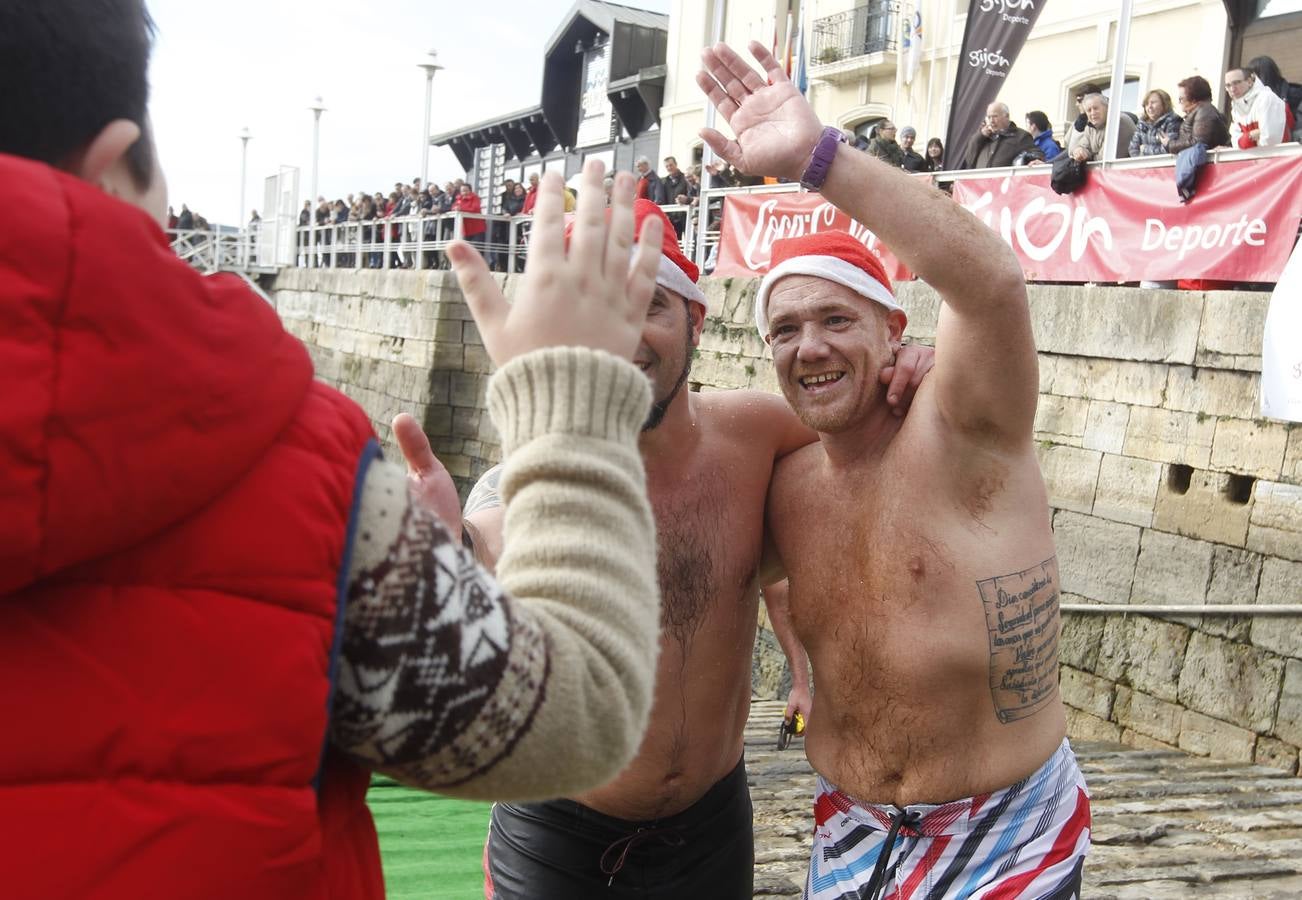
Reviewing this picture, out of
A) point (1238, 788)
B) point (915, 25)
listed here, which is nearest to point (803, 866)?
point (1238, 788)

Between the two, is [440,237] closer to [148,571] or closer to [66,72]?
[66,72]

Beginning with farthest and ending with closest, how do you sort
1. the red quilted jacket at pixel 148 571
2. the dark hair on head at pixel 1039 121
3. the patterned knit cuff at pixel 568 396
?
the dark hair on head at pixel 1039 121
the patterned knit cuff at pixel 568 396
the red quilted jacket at pixel 148 571

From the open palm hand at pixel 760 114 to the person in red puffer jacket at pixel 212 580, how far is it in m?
1.29

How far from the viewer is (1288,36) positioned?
39.3 ft

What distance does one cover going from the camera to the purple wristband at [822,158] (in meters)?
2.12

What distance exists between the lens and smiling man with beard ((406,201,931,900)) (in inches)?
106

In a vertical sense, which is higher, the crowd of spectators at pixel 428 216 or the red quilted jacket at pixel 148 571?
the crowd of spectators at pixel 428 216

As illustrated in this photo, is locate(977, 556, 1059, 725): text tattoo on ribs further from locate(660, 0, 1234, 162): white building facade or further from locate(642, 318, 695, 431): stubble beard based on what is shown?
locate(660, 0, 1234, 162): white building facade

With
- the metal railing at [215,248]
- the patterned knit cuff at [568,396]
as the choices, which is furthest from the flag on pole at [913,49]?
the patterned knit cuff at [568,396]

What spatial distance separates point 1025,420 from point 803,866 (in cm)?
226

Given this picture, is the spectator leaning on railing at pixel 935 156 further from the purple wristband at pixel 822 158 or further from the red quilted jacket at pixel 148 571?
the red quilted jacket at pixel 148 571

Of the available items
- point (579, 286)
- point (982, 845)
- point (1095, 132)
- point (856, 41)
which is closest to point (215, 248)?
point (856, 41)

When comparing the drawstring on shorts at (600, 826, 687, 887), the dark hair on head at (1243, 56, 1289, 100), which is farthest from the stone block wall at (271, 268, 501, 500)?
the drawstring on shorts at (600, 826, 687, 887)

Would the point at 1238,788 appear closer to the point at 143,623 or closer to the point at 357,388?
the point at 143,623
